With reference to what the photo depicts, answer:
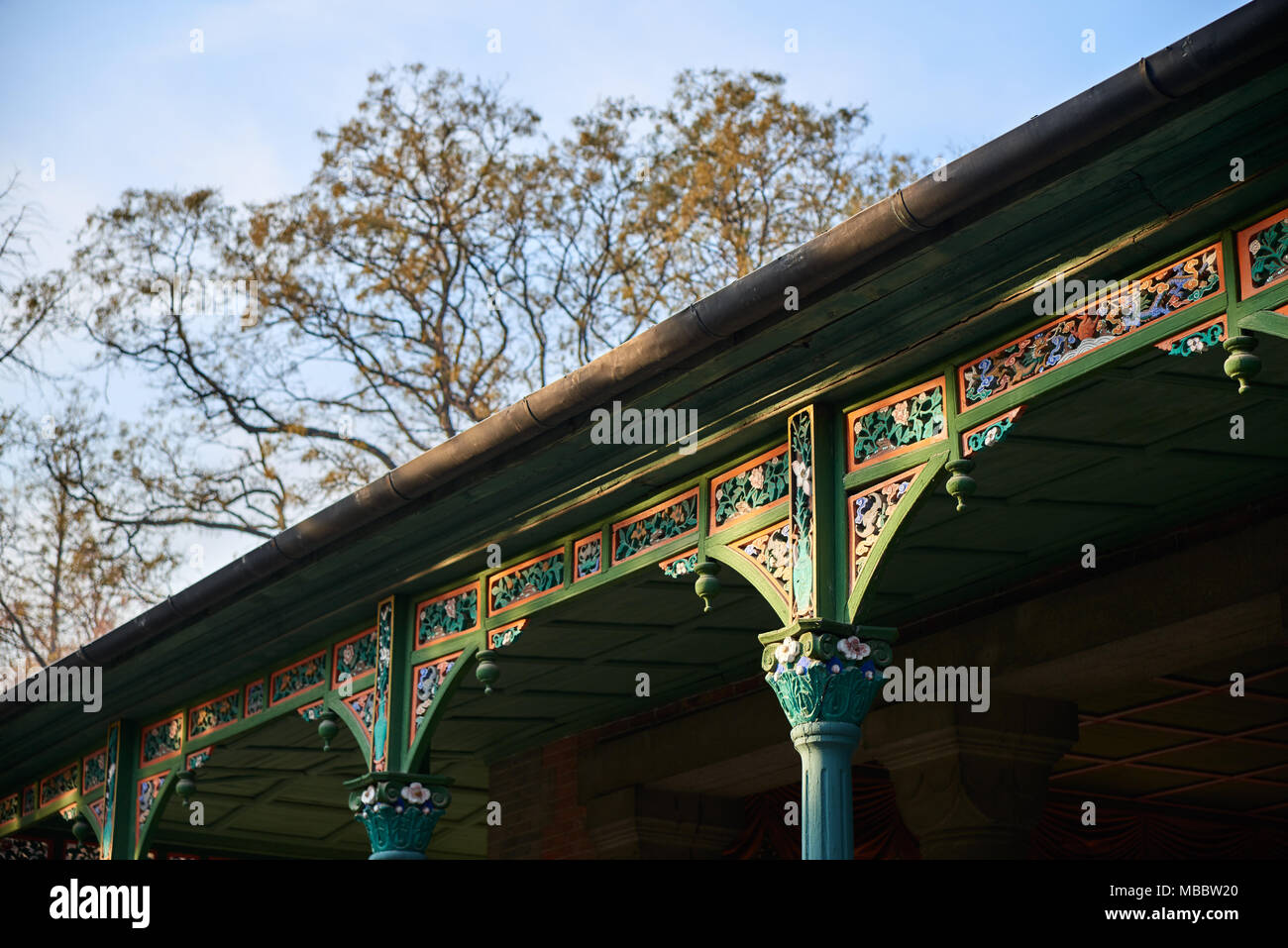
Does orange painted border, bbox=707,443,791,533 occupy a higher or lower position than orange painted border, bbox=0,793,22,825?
higher

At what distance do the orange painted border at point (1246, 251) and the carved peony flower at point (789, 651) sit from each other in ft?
6.80

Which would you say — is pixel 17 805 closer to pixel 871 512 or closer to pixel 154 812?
pixel 154 812

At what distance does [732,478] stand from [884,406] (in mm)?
884

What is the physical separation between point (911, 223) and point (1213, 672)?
454 cm

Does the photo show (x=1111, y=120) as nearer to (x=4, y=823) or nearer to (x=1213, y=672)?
(x=1213, y=672)

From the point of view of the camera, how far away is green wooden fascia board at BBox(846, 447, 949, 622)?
601 cm

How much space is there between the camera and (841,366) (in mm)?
6316

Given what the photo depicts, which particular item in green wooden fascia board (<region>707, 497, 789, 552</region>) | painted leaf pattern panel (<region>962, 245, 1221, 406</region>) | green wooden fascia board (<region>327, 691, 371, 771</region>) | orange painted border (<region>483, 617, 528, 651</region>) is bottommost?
green wooden fascia board (<region>327, 691, 371, 771</region>)

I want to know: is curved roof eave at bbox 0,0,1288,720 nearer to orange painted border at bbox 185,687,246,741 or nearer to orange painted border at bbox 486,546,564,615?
orange painted border at bbox 486,546,564,615

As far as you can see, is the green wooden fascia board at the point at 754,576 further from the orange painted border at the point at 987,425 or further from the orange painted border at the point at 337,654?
the orange painted border at the point at 337,654

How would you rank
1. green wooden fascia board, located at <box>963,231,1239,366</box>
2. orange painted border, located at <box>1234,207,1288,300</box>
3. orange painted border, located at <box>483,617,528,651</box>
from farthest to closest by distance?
orange painted border, located at <box>483,617,528,651</box> → green wooden fascia board, located at <box>963,231,1239,366</box> → orange painted border, located at <box>1234,207,1288,300</box>

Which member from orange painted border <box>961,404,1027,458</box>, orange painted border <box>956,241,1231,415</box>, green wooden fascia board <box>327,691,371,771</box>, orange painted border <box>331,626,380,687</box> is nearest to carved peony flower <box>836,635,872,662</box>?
orange painted border <box>961,404,1027,458</box>

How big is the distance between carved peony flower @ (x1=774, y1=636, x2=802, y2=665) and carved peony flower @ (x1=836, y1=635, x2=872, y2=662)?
0.15 meters
